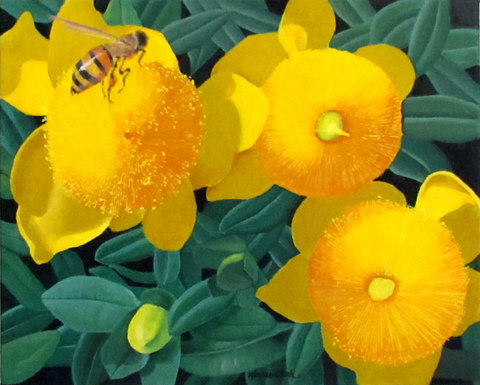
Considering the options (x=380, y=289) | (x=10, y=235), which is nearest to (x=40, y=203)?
(x=10, y=235)

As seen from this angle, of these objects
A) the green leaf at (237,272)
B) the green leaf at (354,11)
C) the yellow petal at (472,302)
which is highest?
the green leaf at (354,11)

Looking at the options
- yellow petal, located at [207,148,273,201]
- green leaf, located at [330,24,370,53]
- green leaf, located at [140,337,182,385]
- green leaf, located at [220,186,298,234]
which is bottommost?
green leaf, located at [140,337,182,385]

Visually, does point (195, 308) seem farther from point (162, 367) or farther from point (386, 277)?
point (386, 277)

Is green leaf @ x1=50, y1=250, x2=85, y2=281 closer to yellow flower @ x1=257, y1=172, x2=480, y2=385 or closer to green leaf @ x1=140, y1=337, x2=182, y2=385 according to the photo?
green leaf @ x1=140, y1=337, x2=182, y2=385

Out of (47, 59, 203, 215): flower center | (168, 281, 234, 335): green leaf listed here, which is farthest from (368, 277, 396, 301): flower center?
(47, 59, 203, 215): flower center

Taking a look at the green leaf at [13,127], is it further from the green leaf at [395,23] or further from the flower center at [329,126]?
the green leaf at [395,23]

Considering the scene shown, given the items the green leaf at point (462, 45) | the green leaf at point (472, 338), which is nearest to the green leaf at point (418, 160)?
the green leaf at point (462, 45)
